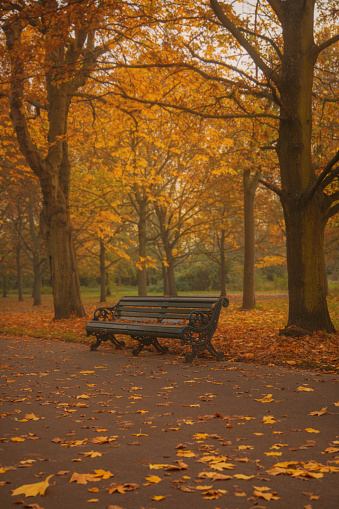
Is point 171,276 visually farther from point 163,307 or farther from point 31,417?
point 31,417

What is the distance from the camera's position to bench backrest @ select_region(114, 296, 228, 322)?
8500 mm

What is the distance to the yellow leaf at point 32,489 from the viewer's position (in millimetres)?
3004

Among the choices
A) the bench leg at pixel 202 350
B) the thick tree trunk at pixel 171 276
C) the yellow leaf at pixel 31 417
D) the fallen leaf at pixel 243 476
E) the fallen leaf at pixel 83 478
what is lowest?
the yellow leaf at pixel 31 417

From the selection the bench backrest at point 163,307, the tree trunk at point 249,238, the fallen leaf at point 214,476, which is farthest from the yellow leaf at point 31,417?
the tree trunk at point 249,238

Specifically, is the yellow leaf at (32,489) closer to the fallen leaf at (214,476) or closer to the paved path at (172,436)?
the paved path at (172,436)

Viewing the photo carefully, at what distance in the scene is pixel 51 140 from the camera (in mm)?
14773

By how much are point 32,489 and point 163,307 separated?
631cm

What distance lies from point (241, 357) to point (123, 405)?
3.11 metres

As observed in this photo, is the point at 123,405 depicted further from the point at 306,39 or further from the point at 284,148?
the point at 306,39

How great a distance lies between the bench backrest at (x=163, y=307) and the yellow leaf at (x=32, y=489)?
17.3 ft

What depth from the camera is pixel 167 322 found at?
9.20 metres

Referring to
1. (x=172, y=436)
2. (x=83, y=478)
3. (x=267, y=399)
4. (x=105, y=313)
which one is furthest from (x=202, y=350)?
(x=83, y=478)

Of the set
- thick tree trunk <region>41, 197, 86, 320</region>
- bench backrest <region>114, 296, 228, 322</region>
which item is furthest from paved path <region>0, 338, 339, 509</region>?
thick tree trunk <region>41, 197, 86, 320</region>

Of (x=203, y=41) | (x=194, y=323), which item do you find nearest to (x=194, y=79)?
(x=203, y=41)
